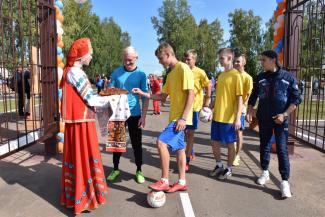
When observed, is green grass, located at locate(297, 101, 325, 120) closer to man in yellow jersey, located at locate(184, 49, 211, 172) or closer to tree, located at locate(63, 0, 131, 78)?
man in yellow jersey, located at locate(184, 49, 211, 172)

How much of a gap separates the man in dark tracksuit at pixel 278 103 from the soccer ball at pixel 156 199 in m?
1.58

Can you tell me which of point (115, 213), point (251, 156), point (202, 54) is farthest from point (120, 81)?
point (202, 54)

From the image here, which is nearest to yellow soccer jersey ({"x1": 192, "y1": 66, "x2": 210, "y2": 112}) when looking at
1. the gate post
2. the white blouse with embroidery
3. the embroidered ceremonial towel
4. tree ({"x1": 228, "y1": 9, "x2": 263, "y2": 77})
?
the embroidered ceremonial towel

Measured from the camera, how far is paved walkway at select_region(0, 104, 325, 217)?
362cm

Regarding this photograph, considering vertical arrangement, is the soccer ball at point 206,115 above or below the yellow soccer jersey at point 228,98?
below

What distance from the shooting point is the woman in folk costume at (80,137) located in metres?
3.48

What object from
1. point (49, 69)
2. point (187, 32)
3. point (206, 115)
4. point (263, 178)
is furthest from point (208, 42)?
point (263, 178)

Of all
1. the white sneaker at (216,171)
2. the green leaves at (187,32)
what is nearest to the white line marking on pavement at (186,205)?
the white sneaker at (216,171)

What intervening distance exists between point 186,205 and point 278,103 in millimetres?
1830

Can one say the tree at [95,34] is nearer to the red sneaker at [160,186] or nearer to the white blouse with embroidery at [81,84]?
the white blouse with embroidery at [81,84]

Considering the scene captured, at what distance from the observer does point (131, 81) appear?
4.41m

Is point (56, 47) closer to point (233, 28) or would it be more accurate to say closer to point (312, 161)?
point (312, 161)

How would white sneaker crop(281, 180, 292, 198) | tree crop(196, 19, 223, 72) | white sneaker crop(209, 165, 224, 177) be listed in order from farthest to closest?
tree crop(196, 19, 223, 72), white sneaker crop(209, 165, 224, 177), white sneaker crop(281, 180, 292, 198)

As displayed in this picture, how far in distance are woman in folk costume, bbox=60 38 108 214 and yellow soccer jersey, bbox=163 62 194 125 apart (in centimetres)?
87
